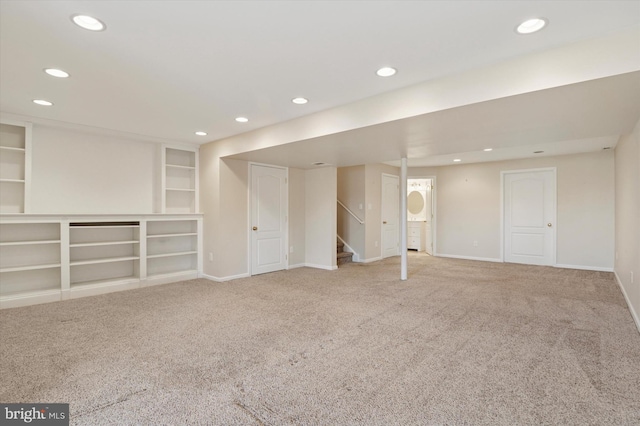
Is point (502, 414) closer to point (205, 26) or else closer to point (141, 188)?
point (205, 26)

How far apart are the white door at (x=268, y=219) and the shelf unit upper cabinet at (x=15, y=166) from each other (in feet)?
9.89

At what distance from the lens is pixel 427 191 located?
8844 mm

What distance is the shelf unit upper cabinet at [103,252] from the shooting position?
15.0 feet

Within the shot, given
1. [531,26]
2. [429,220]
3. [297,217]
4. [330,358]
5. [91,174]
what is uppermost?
[531,26]

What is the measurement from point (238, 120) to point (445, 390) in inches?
142

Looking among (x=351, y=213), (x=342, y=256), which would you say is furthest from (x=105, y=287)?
(x=351, y=213)

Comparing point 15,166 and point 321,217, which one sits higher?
point 15,166

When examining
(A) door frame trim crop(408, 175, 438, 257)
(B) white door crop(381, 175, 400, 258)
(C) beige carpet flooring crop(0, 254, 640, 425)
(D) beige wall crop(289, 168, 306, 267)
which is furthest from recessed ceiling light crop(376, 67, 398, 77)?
(A) door frame trim crop(408, 175, 438, 257)

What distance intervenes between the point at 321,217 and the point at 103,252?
12.0 ft

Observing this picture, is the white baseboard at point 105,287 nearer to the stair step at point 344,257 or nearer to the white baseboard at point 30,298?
the white baseboard at point 30,298

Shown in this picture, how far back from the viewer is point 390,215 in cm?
812

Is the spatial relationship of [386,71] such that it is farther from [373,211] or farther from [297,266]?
[373,211]

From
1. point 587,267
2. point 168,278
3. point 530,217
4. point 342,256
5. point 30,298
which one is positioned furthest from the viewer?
point 342,256

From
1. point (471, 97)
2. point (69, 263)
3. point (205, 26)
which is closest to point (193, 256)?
point (69, 263)
